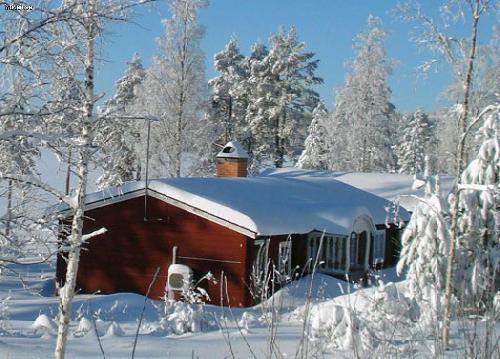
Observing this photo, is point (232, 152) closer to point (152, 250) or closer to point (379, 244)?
point (379, 244)

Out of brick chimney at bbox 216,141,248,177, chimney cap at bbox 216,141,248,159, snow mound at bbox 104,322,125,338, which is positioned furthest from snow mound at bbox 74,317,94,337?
chimney cap at bbox 216,141,248,159

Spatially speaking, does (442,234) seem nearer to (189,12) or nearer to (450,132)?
(189,12)

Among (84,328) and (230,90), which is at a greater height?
(230,90)

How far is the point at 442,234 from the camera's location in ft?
44.6

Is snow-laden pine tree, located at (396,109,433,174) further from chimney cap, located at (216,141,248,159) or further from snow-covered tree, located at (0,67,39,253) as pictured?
snow-covered tree, located at (0,67,39,253)

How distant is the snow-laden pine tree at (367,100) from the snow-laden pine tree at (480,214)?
22.9 meters

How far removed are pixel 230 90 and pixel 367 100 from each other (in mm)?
9970

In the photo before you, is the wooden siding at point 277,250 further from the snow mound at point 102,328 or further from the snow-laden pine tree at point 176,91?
the snow-laden pine tree at point 176,91

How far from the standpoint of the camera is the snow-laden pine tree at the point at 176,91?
93.8 ft

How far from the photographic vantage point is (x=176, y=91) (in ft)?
96.2

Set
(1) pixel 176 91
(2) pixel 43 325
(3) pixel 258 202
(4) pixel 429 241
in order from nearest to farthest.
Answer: (2) pixel 43 325 < (4) pixel 429 241 < (3) pixel 258 202 < (1) pixel 176 91

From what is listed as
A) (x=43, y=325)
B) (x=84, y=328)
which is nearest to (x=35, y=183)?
(x=84, y=328)

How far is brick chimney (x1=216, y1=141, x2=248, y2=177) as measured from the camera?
81.1 ft

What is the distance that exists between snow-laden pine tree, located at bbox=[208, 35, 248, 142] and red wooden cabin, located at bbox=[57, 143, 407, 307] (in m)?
21.3
